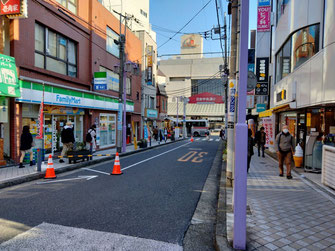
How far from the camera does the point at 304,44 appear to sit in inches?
382

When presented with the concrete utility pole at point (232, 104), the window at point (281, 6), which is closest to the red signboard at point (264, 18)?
the window at point (281, 6)

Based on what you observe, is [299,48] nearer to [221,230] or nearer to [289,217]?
[289,217]

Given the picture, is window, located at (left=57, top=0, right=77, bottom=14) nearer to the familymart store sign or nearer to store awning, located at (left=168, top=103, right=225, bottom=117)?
the familymart store sign

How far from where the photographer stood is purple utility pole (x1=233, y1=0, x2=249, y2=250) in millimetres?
3244

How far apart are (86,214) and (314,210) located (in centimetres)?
462

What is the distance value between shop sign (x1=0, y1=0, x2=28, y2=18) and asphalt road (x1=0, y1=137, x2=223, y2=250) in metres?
6.27

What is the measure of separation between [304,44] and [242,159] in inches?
347

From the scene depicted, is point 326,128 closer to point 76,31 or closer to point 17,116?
point 17,116

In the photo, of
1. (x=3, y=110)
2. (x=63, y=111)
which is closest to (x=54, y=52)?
(x=63, y=111)

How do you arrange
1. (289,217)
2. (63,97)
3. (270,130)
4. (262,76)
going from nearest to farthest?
(289,217)
(63,97)
(262,76)
(270,130)

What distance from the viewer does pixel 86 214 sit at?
15.2 ft

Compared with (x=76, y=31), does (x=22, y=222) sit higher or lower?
lower

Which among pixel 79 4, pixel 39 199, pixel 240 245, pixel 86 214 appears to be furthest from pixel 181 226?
pixel 79 4

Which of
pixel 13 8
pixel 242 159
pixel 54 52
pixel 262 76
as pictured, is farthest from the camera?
pixel 262 76
